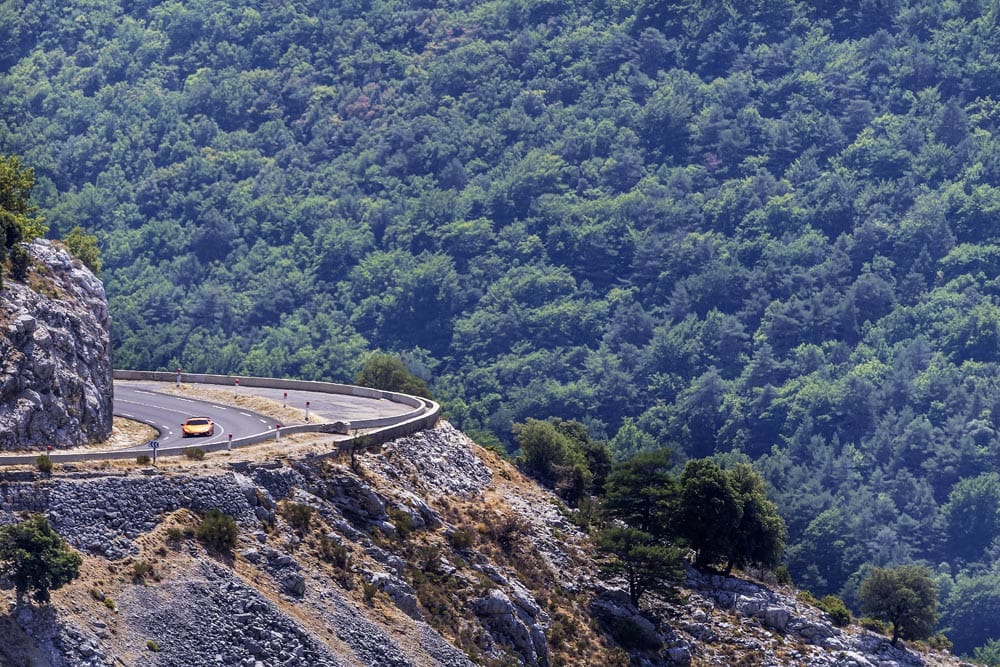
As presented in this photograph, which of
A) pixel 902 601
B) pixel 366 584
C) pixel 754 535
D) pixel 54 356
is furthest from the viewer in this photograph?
pixel 902 601

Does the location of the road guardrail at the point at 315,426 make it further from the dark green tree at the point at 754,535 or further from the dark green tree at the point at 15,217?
the dark green tree at the point at 754,535

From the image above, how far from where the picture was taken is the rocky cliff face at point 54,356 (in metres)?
107

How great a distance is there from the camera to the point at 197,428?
400 feet

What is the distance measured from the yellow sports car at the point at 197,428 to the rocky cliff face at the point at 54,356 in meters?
5.03

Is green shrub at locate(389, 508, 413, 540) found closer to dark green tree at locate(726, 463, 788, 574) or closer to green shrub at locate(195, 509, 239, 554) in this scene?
green shrub at locate(195, 509, 239, 554)

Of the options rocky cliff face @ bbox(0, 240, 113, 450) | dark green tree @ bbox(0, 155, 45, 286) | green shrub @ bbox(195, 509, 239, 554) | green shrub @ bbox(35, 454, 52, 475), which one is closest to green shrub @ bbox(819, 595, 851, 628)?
green shrub @ bbox(195, 509, 239, 554)

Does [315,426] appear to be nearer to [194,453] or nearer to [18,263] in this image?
[194,453]

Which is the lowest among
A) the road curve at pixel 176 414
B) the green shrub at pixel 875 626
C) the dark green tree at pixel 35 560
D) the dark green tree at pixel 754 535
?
the green shrub at pixel 875 626

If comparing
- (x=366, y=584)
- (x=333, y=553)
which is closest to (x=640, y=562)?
(x=366, y=584)

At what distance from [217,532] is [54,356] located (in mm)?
12400

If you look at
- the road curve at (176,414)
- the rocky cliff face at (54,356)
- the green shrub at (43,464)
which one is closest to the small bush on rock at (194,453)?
the road curve at (176,414)

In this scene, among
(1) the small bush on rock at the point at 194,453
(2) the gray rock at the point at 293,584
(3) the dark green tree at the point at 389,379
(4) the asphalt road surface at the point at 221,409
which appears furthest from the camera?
(3) the dark green tree at the point at 389,379

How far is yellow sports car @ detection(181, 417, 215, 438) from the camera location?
12112 cm

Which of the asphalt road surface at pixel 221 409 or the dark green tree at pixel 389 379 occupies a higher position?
the asphalt road surface at pixel 221 409
